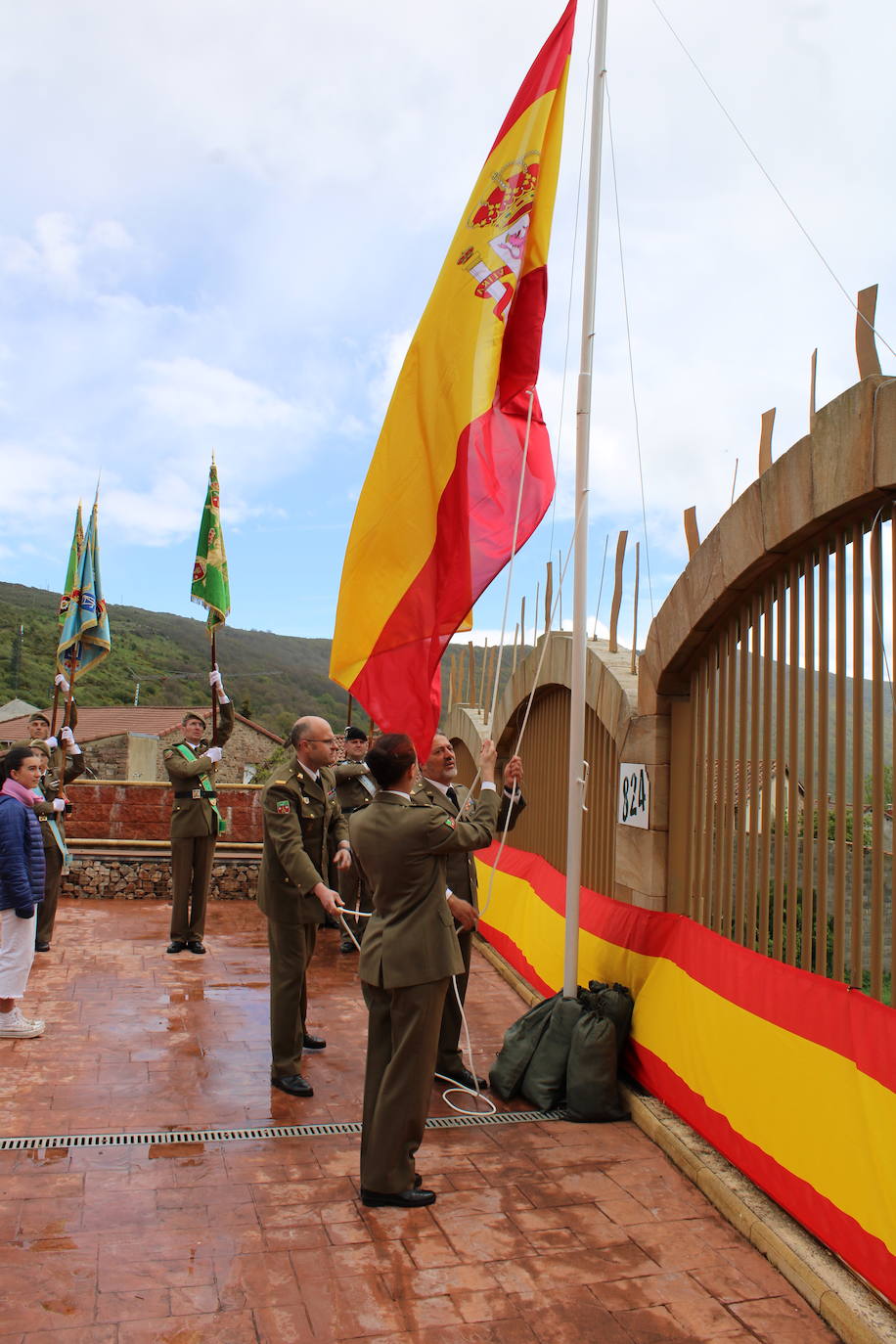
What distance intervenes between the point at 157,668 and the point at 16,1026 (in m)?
55.0

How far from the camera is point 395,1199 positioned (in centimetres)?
395

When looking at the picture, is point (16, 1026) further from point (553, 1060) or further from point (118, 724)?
point (118, 724)

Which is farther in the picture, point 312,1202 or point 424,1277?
point 312,1202

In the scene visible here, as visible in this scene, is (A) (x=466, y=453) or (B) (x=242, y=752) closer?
(A) (x=466, y=453)

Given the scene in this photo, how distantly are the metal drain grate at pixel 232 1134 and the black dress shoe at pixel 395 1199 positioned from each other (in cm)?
81

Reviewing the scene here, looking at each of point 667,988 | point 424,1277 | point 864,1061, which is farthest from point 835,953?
point 424,1277

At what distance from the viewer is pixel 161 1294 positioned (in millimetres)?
3295

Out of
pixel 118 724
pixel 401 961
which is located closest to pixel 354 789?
pixel 401 961

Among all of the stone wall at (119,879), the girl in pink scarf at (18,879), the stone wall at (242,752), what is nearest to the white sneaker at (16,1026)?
the girl in pink scarf at (18,879)

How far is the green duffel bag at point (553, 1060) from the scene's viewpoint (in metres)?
5.09

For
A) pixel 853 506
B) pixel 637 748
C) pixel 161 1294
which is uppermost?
pixel 853 506

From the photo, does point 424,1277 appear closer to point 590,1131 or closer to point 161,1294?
point 161,1294

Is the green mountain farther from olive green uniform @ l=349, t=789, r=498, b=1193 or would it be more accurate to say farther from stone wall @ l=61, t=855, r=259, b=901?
olive green uniform @ l=349, t=789, r=498, b=1193

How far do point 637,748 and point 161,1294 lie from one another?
3684mm
